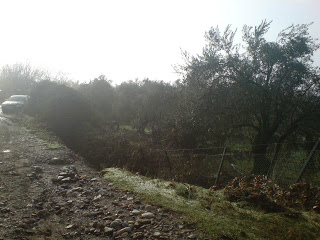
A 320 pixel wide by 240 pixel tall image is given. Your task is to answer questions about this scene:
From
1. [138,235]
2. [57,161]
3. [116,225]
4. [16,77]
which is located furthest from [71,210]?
[16,77]

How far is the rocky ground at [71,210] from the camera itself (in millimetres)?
3904

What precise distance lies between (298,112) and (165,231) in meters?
8.24

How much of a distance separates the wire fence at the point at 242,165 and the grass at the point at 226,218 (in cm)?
243

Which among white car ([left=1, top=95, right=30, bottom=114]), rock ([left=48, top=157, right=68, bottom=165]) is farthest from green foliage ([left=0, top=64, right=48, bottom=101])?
rock ([left=48, top=157, right=68, bottom=165])

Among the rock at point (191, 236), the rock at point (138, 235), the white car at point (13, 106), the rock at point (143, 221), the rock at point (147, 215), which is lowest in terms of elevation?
the rock at point (138, 235)

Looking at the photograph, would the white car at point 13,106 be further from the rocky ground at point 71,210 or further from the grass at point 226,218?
the grass at point 226,218

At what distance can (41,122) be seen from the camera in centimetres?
1808

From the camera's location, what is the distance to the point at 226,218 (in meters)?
4.22

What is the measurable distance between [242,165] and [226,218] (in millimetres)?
6006

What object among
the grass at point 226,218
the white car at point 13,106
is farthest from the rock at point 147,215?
the white car at point 13,106

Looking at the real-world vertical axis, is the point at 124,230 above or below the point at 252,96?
below

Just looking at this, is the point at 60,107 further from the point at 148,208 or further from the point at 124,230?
the point at 124,230

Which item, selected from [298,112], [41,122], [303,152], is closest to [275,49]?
[298,112]

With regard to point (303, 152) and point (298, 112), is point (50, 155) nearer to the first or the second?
point (303, 152)
